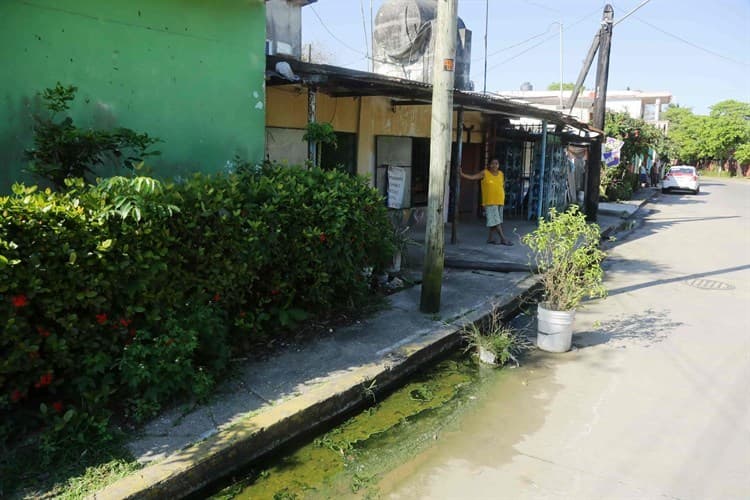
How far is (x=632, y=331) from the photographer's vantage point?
6.71 m

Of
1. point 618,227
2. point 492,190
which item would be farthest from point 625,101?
point 492,190

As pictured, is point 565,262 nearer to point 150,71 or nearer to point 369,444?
point 369,444

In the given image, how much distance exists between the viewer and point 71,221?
140 inches

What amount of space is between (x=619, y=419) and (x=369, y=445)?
2009 millimetres

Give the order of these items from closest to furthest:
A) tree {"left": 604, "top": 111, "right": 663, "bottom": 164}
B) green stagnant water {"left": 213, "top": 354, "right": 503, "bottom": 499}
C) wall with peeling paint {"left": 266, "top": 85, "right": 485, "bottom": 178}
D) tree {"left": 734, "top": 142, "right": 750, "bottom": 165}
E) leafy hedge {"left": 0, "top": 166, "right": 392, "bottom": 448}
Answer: leafy hedge {"left": 0, "top": 166, "right": 392, "bottom": 448} < green stagnant water {"left": 213, "top": 354, "right": 503, "bottom": 499} < wall with peeling paint {"left": 266, "top": 85, "right": 485, "bottom": 178} < tree {"left": 604, "top": 111, "right": 663, "bottom": 164} < tree {"left": 734, "top": 142, "right": 750, "bottom": 165}

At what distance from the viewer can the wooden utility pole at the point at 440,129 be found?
5.92 m

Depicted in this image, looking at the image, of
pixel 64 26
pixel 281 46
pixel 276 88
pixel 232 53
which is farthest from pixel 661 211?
pixel 64 26

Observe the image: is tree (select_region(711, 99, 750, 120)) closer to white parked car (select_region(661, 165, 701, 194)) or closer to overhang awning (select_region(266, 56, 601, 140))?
white parked car (select_region(661, 165, 701, 194))

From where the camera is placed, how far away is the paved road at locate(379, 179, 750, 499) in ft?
11.8

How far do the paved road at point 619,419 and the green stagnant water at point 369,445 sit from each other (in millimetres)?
142

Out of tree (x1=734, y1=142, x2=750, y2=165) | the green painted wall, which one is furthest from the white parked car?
the green painted wall

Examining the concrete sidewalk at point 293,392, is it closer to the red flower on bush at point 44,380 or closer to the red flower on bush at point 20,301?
the red flower on bush at point 44,380

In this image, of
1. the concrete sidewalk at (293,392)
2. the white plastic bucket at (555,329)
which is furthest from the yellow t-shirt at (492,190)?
the white plastic bucket at (555,329)

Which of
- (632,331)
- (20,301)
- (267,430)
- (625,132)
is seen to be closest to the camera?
(20,301)
